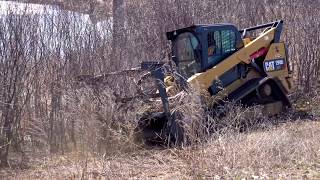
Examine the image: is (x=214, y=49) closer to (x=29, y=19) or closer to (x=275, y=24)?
(x=275, y=24)

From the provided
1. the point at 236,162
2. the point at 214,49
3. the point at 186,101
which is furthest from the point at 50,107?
the point at 236,162

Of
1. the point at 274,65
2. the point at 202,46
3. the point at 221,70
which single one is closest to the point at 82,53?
the point at 202,46

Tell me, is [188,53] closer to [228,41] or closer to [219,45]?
[219,45]

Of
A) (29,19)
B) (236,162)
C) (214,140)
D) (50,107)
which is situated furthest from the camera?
(50,107)

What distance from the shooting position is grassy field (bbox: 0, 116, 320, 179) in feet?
21.1

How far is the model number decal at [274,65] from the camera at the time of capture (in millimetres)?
10695

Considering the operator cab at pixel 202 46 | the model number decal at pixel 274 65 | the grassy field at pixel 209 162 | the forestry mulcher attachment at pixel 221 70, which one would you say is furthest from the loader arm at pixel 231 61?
the grassy field at pixel 209 162

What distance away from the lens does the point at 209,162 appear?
648 cm

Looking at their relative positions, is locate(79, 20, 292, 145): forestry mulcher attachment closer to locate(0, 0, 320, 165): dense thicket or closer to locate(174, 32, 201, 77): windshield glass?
locate(174, 32, 201, 77): windshield glass

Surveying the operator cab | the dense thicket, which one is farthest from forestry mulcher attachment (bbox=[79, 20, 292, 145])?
the dense thicket

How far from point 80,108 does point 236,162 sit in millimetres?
2890

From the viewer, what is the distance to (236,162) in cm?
656

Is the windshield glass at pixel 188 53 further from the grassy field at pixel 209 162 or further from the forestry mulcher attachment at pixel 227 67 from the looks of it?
the grassy field at pixel 209 162

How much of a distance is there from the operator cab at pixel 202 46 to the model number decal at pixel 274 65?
753 mm
